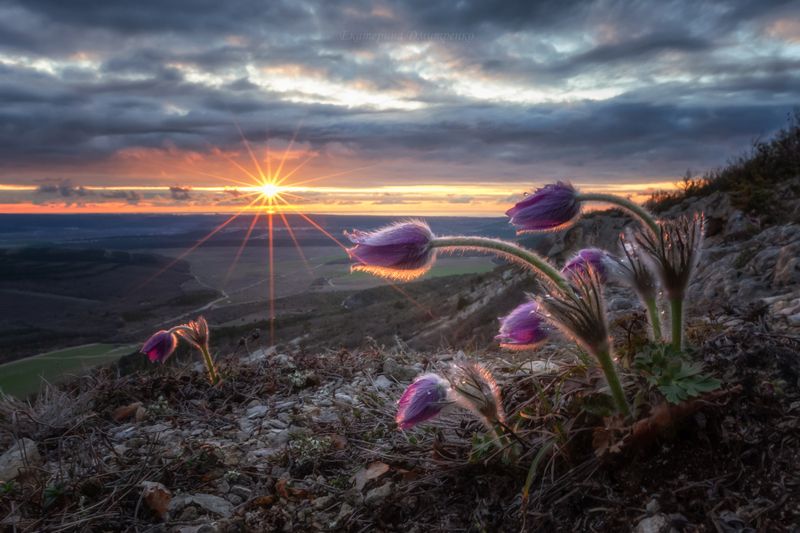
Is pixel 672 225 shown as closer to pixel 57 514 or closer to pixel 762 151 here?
pixel 57 514

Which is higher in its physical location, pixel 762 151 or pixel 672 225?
pixel 762 151

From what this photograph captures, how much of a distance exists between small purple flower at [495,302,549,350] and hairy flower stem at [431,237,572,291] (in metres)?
0.30

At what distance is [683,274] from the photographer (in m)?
2.41

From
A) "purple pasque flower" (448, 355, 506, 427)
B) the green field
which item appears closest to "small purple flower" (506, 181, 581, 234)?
"purple pasque flower" (448, 355, 506, 427)

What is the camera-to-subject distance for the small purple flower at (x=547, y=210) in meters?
2.85

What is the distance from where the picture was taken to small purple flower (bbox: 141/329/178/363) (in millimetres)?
4945

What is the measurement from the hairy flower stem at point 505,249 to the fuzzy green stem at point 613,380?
407 millimetres

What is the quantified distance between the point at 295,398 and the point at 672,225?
3063mm

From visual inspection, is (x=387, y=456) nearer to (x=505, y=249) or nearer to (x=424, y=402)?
(x=424, y=402)

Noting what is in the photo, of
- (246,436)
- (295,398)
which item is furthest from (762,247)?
(246,436)

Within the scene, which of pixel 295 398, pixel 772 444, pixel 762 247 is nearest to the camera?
pixel 772 444

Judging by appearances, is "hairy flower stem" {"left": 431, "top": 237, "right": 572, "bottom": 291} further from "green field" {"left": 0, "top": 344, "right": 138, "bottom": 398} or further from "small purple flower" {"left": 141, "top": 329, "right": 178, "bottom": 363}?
"green field" {"left": 0, "top": 344, "right": 138, "bottom": 398}

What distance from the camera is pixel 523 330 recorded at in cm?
288

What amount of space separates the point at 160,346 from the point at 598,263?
396 centimetres
